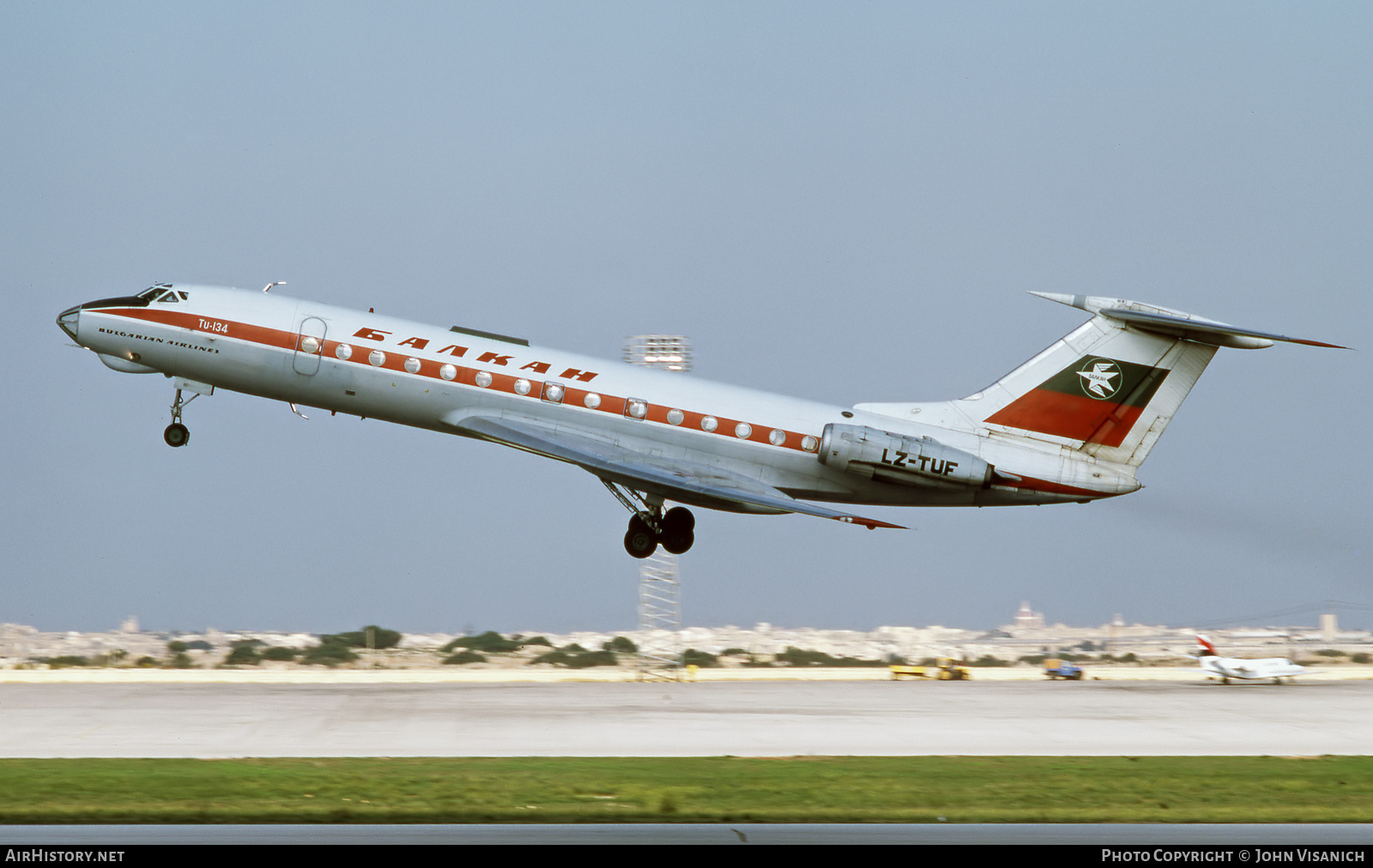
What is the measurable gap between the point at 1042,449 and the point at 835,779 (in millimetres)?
10620

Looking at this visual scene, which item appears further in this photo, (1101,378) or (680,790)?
(1101,378)

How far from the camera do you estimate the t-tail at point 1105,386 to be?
2720cm

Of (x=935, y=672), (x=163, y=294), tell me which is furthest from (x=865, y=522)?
(x=935, y=672)

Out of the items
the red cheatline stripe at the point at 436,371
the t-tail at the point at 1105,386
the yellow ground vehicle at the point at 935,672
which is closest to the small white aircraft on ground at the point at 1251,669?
the yellow ground vehicle at the point at 935,672

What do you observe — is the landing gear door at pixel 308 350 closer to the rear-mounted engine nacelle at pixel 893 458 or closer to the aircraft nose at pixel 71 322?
the aircraft nose at pixel 71 322

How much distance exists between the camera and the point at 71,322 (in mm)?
26797

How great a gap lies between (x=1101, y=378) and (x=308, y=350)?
602 inches

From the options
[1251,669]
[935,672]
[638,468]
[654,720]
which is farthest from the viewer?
[935,672]

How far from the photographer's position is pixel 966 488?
2667 cm

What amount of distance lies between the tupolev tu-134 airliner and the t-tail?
31 millimetres

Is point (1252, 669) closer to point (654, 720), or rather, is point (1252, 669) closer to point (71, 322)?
point (654, 720)

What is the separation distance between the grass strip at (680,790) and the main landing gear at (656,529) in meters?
7.29

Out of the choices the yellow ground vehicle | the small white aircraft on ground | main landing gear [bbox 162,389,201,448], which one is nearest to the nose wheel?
main landing gear [bbox 162,389,201,448]
